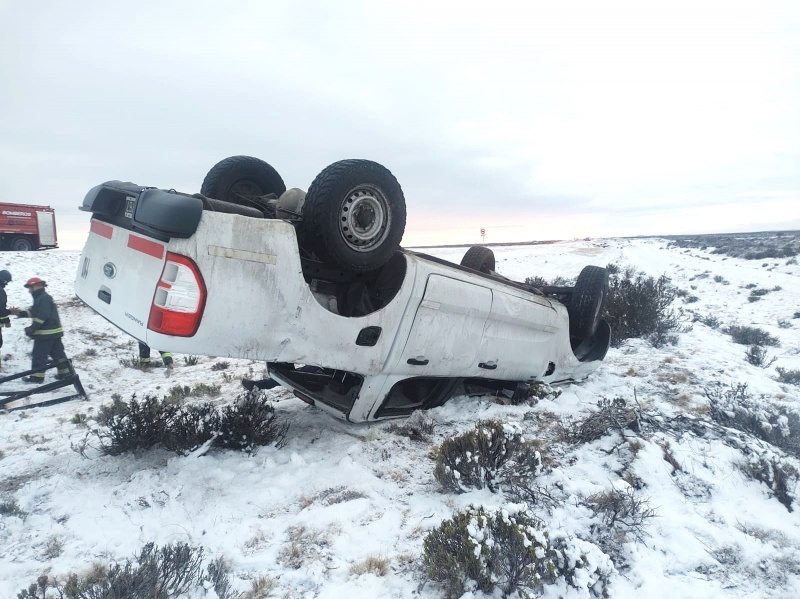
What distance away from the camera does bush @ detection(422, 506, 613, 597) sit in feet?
7.31

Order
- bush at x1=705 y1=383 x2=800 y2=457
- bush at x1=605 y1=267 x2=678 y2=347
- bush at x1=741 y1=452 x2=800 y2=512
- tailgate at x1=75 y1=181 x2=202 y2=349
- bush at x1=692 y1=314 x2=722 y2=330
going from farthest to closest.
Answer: bush at x1=692 y1=314 x2=722 y2=330 < bush at x1=605 y1=267 x2=678 y2=347 < bush at x1=705 y1=383 x2=800 y2=457 < bush at x1=741 y1=452 x2=800 y2=512 < tailgate at x1=75 y1=181 x2=202 y2=349

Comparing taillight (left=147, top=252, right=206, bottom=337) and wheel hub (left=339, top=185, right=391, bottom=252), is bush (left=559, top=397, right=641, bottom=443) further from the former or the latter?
taillight (left=147, top=252, right=206, bottom=337)

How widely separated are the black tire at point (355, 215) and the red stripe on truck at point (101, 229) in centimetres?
133

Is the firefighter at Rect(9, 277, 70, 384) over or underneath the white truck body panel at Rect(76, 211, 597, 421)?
underneath

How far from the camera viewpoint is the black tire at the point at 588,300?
17.7 ft

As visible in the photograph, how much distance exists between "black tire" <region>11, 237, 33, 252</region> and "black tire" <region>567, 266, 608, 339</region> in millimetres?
24301

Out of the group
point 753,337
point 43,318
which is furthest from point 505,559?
point 753,337

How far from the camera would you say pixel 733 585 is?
2361 millimetres

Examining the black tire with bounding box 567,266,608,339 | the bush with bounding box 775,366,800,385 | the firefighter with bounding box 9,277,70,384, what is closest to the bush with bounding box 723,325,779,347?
the bush with bounding box 775,366,800,385

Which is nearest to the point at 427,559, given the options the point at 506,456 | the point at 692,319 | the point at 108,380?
the point at 506,456

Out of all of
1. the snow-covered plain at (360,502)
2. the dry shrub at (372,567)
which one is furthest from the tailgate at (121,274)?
the dry shrub at (372,567)

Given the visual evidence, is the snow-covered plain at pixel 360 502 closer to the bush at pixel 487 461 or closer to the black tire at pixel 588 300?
the bush at pixel 487 461

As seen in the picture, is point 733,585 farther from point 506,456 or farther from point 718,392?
point 718,392

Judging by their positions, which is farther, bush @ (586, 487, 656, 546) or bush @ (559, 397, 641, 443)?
bush @ (559, 397, 641, 443)
